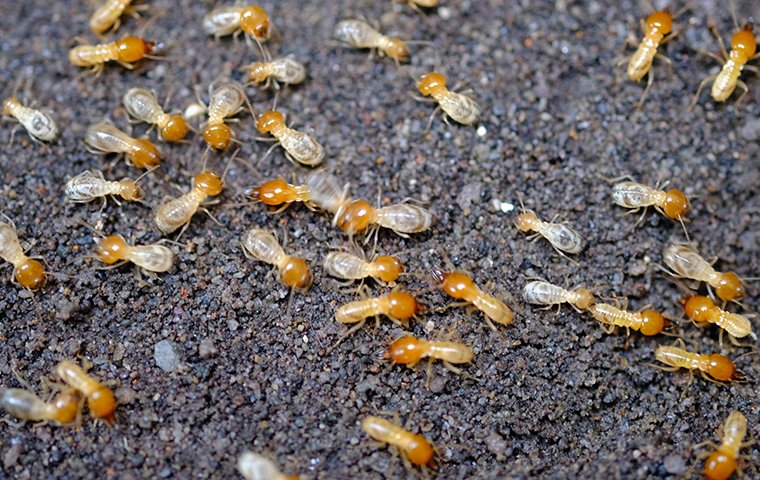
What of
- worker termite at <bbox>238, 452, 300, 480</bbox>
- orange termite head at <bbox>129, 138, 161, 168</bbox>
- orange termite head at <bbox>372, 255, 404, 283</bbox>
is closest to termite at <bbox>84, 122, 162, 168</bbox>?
orange termite head at <bbox>129, 138, 161, 168</bbox>

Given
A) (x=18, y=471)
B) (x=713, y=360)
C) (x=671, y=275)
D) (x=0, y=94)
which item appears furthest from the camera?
(x=0, y=94)

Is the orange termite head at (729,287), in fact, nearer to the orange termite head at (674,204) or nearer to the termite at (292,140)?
the orange termite head at (674,204)

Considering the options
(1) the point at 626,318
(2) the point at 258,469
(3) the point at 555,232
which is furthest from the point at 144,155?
(1) the point at 626,318

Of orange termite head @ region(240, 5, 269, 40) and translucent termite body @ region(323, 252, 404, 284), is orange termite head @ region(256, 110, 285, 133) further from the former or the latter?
translucent termite body @ region(323, 252, 404, 284)

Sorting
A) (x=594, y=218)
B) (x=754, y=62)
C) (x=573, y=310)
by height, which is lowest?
(x=573, y=310)

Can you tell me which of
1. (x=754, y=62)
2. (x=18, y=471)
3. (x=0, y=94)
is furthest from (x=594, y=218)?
(x=0, y=94)

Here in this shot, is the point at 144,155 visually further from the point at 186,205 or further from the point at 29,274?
the point at 29,274

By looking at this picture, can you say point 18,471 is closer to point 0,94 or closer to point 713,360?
point 0,94
